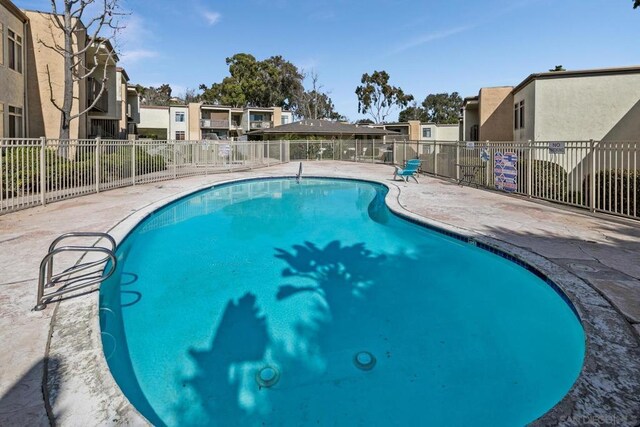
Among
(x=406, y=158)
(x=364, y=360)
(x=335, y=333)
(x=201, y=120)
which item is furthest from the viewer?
(x=201, y=120)

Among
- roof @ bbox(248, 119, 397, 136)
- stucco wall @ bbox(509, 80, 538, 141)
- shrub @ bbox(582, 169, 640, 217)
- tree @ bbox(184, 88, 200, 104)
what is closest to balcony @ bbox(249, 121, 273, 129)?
roof @ bbox(248, 119, 397, 136)

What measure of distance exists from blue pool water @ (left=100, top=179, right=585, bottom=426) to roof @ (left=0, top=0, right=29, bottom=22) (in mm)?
12426

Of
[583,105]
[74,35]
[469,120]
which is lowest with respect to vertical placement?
[583,105]

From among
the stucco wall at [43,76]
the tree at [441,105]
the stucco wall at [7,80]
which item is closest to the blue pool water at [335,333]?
the stucco wall at [7,80]

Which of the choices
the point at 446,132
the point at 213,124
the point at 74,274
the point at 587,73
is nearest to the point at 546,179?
the point at 587,73

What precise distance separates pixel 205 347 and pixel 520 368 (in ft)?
9.57

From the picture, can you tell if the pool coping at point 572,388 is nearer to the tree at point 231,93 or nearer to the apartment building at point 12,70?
the apartment building at point 12,70

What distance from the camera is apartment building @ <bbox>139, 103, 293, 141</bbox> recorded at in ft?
147

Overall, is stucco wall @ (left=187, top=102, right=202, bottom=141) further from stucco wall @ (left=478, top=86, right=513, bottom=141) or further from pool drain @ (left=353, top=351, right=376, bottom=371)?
pool drain @ (left=353, top=351, right=376, bottom=371)

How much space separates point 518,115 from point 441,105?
77.3 metres

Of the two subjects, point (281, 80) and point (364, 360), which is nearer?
point (364, 360)

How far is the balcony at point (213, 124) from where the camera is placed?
46.9m

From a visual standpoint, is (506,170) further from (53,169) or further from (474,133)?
(474,133)

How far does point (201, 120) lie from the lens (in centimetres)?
4712
